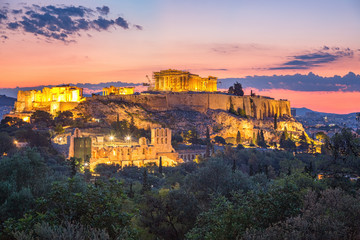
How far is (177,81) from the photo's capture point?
66.0 meters

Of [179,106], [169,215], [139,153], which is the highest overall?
[179,106]

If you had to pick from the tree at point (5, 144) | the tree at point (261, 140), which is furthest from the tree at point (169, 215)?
the tree at point (261, 140)

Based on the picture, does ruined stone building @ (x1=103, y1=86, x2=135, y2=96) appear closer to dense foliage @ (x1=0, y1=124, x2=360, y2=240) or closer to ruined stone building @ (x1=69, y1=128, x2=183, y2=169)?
ruined stone building @ (x1=69, y1=128, x2=183, y2=169)

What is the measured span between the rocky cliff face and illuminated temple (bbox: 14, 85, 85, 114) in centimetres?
224

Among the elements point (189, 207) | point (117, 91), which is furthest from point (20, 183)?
point (117, 91)

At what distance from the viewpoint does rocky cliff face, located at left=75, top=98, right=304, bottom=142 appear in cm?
5303

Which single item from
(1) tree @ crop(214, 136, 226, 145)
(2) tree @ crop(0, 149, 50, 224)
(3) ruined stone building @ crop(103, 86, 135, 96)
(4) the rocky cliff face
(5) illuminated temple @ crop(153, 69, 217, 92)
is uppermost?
(5) illuminated temple @ crop(153, 69, 217, 92)

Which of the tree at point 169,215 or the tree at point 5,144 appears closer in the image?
the tree at point 169,215

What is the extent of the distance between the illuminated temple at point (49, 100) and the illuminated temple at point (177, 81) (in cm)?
1482

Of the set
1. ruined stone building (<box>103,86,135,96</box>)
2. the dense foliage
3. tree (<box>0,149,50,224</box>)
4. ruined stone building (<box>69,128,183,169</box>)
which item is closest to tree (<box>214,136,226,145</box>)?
ruined stone building (<box>69,128,183,169</box>)

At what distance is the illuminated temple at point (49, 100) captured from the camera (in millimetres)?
53875

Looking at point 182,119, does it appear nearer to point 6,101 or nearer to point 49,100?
point 49,100

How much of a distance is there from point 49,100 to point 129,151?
88.0ft

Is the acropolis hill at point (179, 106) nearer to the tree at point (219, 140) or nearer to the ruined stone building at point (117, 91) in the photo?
the ruined stone building at point (117, 91)
